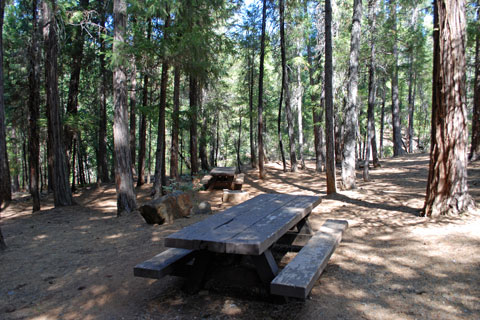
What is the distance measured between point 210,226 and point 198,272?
0.54 meters

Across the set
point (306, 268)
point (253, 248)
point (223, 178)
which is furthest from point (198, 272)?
point (223, 178)

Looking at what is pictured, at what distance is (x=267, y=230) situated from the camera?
308 centimetres

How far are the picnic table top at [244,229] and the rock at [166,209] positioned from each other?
3207mm

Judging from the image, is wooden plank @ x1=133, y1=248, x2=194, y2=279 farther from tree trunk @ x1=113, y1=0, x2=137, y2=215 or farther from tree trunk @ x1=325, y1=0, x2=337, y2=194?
tree trunk @ x1=325, y1=0, x2=337, y2=194

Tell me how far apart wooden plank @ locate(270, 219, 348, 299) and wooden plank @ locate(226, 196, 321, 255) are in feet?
0.95

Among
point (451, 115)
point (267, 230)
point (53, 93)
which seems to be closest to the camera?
point (267, 230)

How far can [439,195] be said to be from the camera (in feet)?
18.1

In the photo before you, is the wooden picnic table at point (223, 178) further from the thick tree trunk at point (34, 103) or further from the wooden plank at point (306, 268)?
the wooden plank at point (306, 268)

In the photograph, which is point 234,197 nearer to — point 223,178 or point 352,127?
point 223,178

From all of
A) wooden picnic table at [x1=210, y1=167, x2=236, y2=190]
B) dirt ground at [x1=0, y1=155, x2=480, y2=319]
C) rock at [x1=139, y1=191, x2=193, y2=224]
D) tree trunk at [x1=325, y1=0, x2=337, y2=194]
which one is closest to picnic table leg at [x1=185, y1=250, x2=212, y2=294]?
dirt ground at [x1=0, y1=155, x2=480, y2=319]

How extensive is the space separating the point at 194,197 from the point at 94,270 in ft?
21.5

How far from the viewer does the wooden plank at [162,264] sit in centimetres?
300

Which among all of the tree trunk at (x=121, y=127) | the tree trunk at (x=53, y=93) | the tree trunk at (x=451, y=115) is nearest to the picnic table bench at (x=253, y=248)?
the tree trunk at (x=451, y=115)

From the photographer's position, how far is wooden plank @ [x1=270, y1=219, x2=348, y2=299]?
7.84 ft
